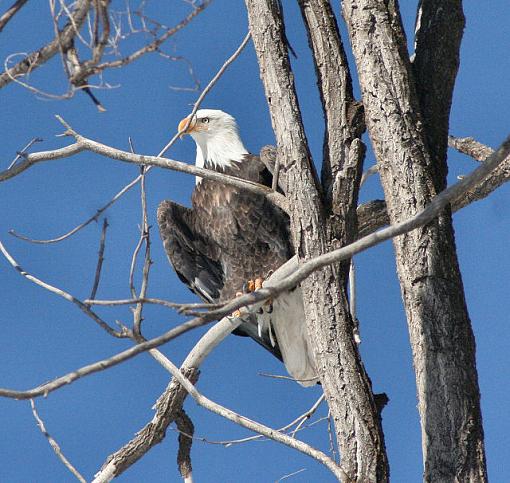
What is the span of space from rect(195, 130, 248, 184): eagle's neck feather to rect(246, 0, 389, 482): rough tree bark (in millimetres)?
2534

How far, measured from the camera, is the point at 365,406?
3375 mm

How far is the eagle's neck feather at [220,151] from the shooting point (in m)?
6.37

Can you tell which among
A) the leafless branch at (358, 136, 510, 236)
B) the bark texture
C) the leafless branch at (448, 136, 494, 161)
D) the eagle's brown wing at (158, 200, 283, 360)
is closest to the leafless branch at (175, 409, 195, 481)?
the leafless branch at (358, 136, 510, 236)

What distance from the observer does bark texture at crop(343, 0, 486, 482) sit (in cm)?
331

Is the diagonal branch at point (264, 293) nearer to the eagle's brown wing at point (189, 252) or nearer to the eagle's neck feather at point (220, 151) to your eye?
the eagle's brown wing at point (189, 252)

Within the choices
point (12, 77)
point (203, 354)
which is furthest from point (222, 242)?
point (12, 77)

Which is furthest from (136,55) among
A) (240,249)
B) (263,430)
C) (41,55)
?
A: (240,249)

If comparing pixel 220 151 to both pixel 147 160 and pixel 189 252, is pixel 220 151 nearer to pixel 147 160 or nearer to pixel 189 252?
pixel 189 252

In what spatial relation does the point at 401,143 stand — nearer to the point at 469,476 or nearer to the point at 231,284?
the point at 469,476

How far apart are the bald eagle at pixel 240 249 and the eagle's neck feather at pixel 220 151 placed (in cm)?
10

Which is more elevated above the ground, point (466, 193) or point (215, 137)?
point (215, 137)

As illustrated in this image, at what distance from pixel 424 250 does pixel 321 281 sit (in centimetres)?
39

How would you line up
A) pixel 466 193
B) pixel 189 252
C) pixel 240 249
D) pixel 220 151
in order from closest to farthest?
pixel 466 193
pixel 240 249
pixel 189 252
pixel 220 151

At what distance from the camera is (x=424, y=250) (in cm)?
347
